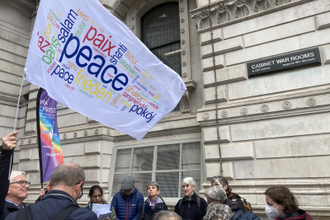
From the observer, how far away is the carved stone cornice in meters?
6.73

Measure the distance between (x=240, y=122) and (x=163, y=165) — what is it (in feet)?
9.42

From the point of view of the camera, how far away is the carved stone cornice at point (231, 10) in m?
6.73

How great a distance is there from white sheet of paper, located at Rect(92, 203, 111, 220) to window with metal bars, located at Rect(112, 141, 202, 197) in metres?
2.97

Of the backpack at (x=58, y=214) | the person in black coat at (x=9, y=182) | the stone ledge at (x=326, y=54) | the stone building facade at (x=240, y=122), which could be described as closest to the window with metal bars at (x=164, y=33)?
the stone building facade at (x=240, y=122)

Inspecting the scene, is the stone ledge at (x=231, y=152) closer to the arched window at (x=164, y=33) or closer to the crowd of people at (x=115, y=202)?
the crowd of people at (x=115, y=202)

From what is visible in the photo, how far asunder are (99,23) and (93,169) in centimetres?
582

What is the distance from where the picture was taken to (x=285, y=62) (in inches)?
245

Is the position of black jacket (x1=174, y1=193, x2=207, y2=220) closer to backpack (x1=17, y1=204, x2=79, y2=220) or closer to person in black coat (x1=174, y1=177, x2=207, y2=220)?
person in black coat (x1=174, y1=177, x2=207, y2=220)

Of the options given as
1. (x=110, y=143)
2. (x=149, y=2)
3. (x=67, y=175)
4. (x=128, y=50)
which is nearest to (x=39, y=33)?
(x=128, y=50)

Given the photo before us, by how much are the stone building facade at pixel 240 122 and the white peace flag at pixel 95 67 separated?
2.50 meters

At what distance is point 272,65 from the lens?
636 cm

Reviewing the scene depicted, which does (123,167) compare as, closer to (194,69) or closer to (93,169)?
(93,169)

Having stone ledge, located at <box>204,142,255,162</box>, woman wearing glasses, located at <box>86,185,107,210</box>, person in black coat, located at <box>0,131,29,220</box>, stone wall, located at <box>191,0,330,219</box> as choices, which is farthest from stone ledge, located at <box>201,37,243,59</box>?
person in black coat, located at <box>0,131,29,220</box>

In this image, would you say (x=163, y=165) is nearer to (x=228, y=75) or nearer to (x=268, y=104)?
(x=228, y=75)
